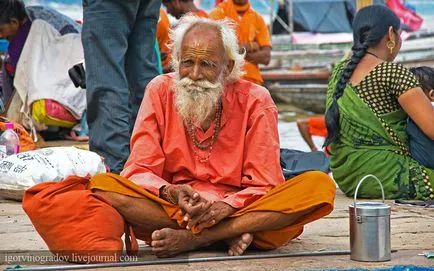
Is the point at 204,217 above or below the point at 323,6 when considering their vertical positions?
above

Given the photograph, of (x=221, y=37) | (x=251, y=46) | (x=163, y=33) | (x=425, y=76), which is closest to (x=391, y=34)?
(x=425, y=76)

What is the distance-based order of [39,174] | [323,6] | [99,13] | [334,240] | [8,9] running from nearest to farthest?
[334,240], [39,174], [99,13], [8,9], [323,6]

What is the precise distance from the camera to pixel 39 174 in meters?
5.63

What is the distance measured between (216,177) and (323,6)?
2279 centimetres

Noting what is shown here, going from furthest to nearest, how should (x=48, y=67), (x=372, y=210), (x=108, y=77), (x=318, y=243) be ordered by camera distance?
(x=48, y=67) < (x=108, y=77) < (x=318, y=243) < (x=372, y=210)

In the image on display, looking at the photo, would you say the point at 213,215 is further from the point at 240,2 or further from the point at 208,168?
the point at 240,2

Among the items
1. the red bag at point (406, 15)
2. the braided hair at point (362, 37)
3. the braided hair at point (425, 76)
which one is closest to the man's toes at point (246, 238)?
the braided hair at point (362, 37)

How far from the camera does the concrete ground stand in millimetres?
3958

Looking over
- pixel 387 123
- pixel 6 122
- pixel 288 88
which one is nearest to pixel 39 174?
pixel 6 122

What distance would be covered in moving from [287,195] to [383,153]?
1949 mm

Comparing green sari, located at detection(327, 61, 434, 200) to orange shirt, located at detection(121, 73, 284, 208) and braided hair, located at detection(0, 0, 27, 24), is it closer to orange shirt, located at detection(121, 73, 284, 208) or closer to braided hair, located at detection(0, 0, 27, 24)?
orange shirt, located at detection(121, 73, 284, 208)

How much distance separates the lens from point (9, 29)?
7.91 metres

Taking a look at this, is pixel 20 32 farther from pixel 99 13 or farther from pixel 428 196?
pixel 428 196

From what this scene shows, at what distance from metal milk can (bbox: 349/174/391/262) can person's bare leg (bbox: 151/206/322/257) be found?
0.61 feet
